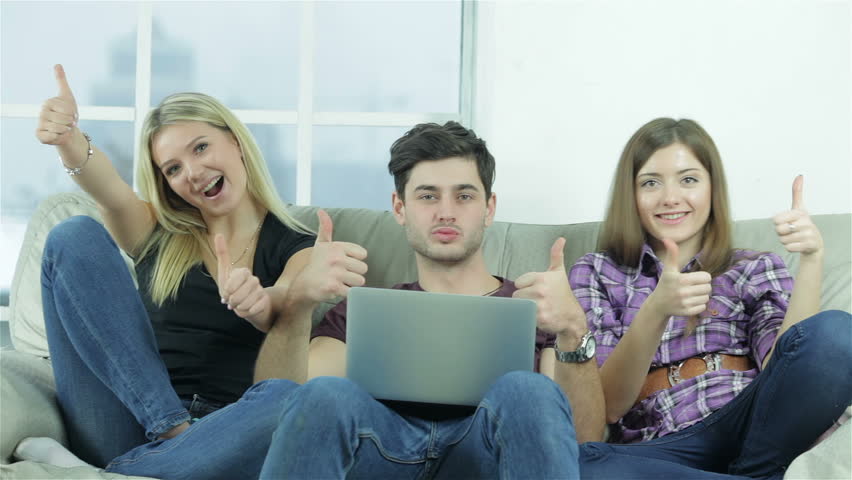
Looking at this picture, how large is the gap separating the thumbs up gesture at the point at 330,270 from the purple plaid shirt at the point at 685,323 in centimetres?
54

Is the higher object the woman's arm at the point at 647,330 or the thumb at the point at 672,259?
the thumb at the point at 672,259

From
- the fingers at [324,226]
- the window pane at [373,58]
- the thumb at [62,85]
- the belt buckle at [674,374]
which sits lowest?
the belt buckle at [674,374]

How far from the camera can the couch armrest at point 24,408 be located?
1.43m

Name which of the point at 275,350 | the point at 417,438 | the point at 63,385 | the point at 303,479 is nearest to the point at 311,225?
the point at 275,350

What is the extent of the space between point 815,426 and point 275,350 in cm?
94

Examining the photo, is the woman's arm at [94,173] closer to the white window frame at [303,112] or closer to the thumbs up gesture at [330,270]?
the thumbs up gesture at [330,270]

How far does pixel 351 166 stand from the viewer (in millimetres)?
2678

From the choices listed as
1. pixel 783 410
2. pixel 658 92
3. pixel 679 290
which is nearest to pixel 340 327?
pixel 679 290

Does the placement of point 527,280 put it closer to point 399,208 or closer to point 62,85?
point 399,208

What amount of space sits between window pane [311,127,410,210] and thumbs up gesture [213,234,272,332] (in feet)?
4.18

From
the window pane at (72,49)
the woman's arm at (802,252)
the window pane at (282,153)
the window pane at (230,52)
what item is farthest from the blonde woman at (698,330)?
the window pane at (72,49)

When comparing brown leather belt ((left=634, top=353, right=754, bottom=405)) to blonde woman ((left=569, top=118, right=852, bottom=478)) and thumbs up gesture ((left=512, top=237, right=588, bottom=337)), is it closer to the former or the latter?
blonde woman ((left=569, top=118, right=852, bottom=478))

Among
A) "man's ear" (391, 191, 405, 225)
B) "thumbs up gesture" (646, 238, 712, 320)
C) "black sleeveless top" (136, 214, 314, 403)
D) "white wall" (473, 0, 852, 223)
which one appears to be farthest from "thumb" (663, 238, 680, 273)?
"white wall" (473, 0, 852, 223)

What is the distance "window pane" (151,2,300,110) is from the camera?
2.67m
